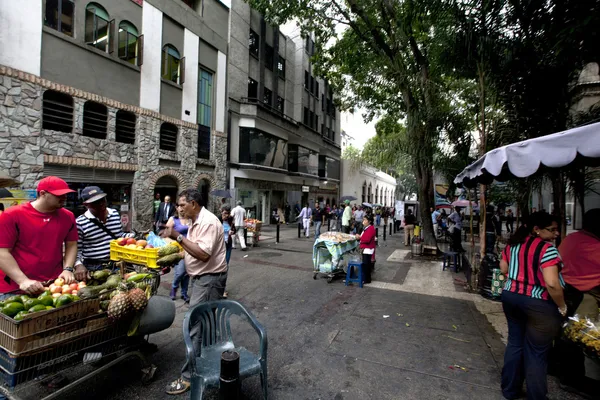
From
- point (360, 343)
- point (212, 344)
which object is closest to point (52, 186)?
point (212, 344)

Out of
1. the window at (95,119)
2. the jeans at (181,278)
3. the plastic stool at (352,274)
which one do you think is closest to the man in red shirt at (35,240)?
the jeans at (181,278)

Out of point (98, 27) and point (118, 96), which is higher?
point (98, 27)

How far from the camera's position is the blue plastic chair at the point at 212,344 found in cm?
241

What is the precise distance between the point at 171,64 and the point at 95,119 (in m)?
4.74

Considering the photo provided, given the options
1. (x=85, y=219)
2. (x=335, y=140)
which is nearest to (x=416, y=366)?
(x=85, y=219)

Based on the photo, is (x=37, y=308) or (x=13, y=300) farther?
(x=13, y=300)

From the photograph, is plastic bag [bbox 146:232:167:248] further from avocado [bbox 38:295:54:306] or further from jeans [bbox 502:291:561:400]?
jeans [bbox 502:291:561:400]

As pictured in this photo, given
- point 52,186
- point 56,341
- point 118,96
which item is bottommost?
point 56,341

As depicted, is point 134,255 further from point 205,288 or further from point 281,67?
point 281,67

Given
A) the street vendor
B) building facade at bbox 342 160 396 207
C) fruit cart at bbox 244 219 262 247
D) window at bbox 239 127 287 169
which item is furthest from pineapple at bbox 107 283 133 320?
building facade at bbox 342 160 396 207

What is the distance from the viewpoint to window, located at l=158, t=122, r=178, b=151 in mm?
13773

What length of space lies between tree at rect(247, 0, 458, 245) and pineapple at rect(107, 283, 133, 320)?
742cm

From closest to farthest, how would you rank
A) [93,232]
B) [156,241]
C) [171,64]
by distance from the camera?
[93,232], [156,241], [171,64]

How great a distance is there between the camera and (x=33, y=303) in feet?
7.70
